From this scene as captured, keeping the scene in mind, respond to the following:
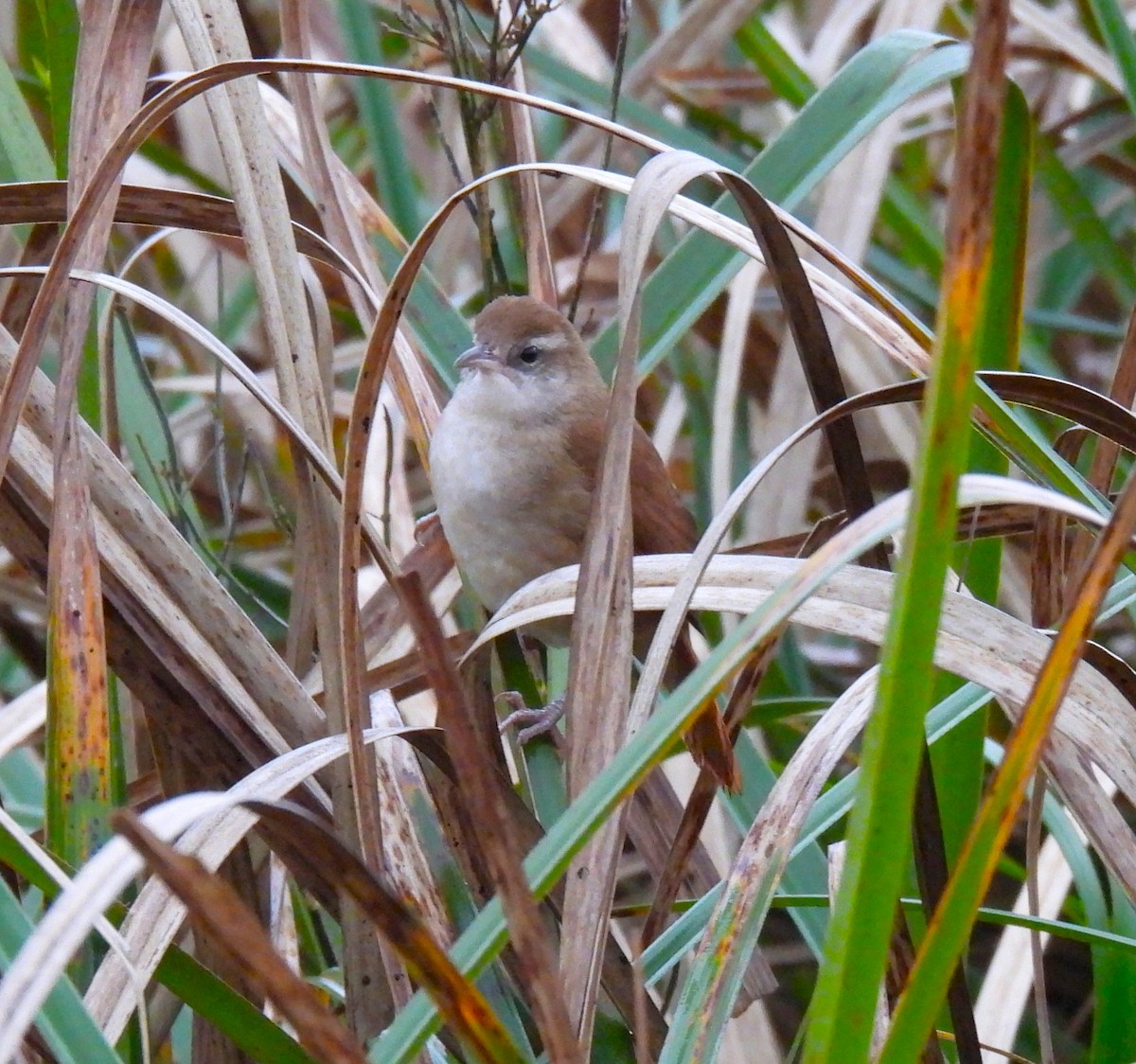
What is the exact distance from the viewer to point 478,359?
7.36 feet

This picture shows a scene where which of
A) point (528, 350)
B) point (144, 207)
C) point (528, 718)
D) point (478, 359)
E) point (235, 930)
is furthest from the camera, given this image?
point (528, 350)

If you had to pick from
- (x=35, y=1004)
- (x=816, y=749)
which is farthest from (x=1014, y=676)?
(x=35, y=1004)

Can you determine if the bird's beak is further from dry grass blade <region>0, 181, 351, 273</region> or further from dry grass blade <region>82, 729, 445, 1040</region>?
dry grass blade <region>82, 729, 445, 1040</region>

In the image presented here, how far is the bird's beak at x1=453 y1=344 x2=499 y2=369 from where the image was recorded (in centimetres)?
219

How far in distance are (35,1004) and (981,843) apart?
1.71 ft

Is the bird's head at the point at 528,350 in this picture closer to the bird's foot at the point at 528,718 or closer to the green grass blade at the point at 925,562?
the bird's foot at the point at 528,718

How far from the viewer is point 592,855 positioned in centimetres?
114

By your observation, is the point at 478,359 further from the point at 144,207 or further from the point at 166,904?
the point at 166,904

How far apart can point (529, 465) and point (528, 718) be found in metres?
0.69

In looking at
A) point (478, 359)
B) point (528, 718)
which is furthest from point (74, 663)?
point (478, 359)

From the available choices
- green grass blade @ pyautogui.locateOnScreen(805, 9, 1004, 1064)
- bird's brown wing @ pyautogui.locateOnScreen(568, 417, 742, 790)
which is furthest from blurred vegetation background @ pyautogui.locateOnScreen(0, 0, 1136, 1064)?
bird's brown wing @ pyautogui.locateOnScreen(568, 417, 742, 790)

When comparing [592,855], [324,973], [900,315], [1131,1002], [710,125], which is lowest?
[1131,1002]

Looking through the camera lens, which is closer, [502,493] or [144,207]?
[144,207]

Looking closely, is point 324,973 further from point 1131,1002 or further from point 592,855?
point 1131,1002
